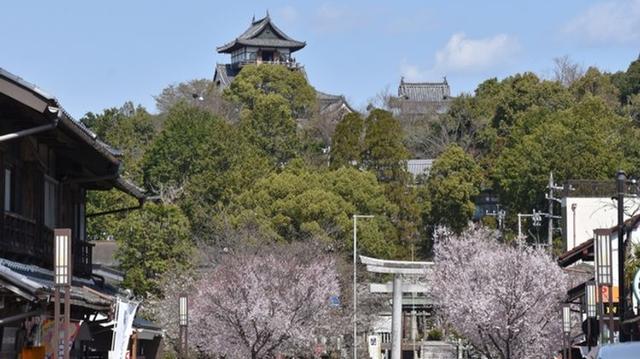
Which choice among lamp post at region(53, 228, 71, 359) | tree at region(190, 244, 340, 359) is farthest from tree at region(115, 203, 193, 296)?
lamp post at region(53, 228, 71, 359)

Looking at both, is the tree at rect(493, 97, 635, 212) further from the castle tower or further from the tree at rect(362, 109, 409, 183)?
the castle tower

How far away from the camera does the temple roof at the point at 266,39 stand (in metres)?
155

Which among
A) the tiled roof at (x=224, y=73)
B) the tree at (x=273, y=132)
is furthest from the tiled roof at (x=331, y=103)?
the tree at (x=273, y=132)

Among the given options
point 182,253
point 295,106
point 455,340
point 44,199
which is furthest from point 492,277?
point 295,106

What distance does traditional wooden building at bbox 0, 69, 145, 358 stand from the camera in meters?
17.7

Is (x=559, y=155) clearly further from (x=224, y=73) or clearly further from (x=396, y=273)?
(x=224, y=73)

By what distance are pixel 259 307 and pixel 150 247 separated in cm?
1612

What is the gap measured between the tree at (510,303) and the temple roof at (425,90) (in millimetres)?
105270

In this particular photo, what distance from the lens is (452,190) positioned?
9144 centimetres

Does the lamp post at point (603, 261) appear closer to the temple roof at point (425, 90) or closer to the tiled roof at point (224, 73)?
the tiled roof at point (224, 73)

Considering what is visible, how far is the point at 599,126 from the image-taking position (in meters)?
90.9

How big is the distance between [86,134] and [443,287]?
1485 inches

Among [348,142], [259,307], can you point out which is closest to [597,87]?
[348,142]

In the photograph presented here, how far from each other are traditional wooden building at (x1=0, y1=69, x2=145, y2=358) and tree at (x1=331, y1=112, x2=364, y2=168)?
66790 mm
